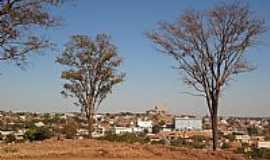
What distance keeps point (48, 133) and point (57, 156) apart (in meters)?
13.5

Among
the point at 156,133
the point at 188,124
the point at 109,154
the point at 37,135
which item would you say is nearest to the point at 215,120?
the point at 109,154

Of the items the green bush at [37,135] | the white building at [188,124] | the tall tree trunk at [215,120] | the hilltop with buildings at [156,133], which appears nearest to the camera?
the tall tree trunk at [215,120]

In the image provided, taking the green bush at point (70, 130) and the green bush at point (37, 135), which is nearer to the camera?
the green bush at point (37, 135)

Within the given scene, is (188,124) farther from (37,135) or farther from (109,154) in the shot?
(109,154)

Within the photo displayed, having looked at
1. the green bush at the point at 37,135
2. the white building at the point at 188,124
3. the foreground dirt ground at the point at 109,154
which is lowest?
the foreground dirt ground at the point at 109,154

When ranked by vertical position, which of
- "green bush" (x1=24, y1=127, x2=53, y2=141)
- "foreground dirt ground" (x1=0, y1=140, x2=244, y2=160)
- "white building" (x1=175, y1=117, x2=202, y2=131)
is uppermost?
"white building" (x1=175, y1=117, x2=202, y2=131)

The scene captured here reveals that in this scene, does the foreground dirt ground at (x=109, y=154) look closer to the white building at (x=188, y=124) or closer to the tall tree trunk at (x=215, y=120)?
the tall tree trunk at (x=215, y=120)

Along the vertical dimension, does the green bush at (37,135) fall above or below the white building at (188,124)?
below

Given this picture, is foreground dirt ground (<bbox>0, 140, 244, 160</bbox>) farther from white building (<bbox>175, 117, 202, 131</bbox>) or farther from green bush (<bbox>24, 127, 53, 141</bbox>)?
white building (<bbox>175, 117, 202, 131</bbox>)

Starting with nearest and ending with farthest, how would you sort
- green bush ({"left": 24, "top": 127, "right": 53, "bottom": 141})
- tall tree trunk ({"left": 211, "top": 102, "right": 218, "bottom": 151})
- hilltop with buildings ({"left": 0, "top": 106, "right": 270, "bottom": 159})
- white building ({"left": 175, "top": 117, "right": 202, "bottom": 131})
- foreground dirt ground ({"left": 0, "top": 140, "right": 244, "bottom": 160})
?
foreground dirt ground ({"left": 0, "top": 140, "right": 244, "bottom": 160}), tall tree trunk ({"left": 211, "top": 102, "right": 218, "bottom": 151}), hilltop with buildings ({"left": 0, "top": 106, "right": 270, "bottom": 159}), green bush ({"left": 24, "top": 127, "right": 53, "bottom": 141}), white building ({"left": 175, "top": 117, "right": 202, "bottom": 131})

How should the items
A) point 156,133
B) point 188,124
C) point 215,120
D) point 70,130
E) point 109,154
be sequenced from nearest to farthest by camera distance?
point 109,154, point 215,120, point 70,130, point 156,133, point 188,124

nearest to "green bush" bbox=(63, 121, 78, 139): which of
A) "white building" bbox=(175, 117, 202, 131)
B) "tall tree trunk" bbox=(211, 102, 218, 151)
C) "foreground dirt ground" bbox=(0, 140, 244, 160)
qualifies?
"white building" bbox=(175, 117, 202, 131)

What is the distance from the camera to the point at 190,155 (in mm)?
18375

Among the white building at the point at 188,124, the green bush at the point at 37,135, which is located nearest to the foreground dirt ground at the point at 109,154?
the green bush at the point at 37,135
